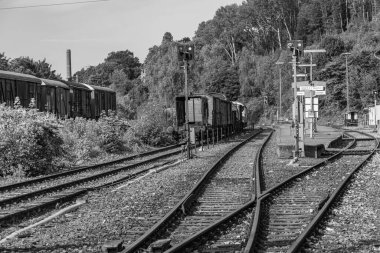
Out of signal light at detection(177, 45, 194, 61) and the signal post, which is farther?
signal light at detection(177, 45, 194, 61)

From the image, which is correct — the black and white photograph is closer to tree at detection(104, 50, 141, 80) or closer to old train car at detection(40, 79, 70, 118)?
old train car at detection(40, 79, 70, 118)

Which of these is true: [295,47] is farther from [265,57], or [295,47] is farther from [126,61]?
[126,61]

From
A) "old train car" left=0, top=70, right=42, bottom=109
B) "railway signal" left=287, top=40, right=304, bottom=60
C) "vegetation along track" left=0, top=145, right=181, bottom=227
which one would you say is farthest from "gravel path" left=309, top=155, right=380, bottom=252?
"old train car" left=0, top=70, right=42, bottom=109

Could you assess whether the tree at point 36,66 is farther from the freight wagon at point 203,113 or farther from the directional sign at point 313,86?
the directional sign at point 313,86

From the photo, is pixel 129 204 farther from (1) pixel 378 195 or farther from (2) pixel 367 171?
(2) pixel 367 171

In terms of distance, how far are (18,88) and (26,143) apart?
7554 mm

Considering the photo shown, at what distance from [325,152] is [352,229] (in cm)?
1453

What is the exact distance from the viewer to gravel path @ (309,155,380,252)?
660cm

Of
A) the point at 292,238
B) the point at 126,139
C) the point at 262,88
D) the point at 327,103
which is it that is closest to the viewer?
the point at 292,238

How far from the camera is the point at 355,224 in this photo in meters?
7.91

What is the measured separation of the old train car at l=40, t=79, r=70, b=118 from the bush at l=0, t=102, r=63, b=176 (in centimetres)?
748

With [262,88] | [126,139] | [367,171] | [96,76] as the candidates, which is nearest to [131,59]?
[96,76]

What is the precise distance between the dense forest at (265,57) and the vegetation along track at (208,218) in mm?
41903

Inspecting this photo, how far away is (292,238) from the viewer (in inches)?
275
